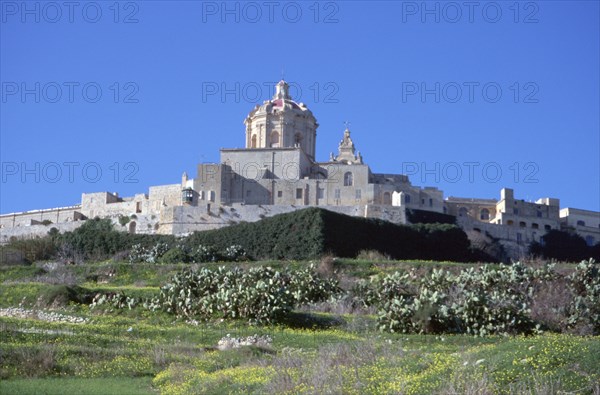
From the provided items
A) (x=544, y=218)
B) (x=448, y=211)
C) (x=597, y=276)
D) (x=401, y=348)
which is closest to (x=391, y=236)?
(x=448, y=211)

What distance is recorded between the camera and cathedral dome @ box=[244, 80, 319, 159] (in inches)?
2494

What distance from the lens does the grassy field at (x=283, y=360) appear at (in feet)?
43.0

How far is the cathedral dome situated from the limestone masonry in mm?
65

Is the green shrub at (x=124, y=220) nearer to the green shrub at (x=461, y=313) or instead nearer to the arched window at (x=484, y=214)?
the arched window at (x=484, y=214)

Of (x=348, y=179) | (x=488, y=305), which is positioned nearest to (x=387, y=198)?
(x=348, y=179)

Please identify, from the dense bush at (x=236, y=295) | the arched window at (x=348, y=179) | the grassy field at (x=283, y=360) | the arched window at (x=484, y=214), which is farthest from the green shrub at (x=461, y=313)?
the arched window at (x=484, y=214)

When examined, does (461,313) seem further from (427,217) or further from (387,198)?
(387,198)

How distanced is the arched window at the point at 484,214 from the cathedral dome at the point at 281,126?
40.4 feet

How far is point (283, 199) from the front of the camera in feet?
182

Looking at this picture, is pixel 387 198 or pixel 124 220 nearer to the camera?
pixel 124 220

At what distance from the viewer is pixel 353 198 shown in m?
55.8

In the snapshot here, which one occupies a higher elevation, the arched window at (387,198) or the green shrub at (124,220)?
the arched window at (387,198)

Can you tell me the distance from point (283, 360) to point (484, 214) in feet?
174

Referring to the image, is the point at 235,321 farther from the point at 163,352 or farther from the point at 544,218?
the point at 544,218
